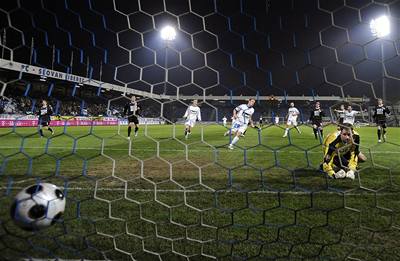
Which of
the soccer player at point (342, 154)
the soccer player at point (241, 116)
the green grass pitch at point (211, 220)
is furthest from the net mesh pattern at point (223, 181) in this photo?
the soccer player at point (241, 116)

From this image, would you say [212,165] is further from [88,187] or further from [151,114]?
[151,114]

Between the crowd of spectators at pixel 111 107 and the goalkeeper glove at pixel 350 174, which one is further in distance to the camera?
the crowd of spectators at pixel 111 107

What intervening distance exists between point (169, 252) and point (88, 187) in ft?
7.33

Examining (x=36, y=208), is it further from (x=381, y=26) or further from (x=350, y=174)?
(x=350, y=174)

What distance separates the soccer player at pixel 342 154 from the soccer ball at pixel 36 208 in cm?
405

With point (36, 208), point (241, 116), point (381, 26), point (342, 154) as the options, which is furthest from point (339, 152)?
point (241, 116)

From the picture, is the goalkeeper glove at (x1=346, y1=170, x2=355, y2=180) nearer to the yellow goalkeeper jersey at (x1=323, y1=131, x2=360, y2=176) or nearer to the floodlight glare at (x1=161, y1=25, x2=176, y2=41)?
the yellow goalkeeper jersey at (x1=323, y1=131, x2=360, y2=176)

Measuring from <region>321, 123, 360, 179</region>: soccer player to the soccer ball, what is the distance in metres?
4.05

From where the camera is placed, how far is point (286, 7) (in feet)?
14.8

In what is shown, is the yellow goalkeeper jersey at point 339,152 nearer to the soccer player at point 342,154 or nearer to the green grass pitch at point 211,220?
the soccer player at point 342,154

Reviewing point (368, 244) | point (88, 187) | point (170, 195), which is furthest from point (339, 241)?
point (88, 187)

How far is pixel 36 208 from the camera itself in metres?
2.69

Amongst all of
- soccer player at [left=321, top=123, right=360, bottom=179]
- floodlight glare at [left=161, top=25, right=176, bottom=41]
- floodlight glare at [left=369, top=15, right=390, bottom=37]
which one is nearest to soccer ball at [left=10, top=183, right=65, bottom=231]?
floodlight glare at [left=161, top=25, right=176, bottom=41]

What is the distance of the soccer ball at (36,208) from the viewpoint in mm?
2631
